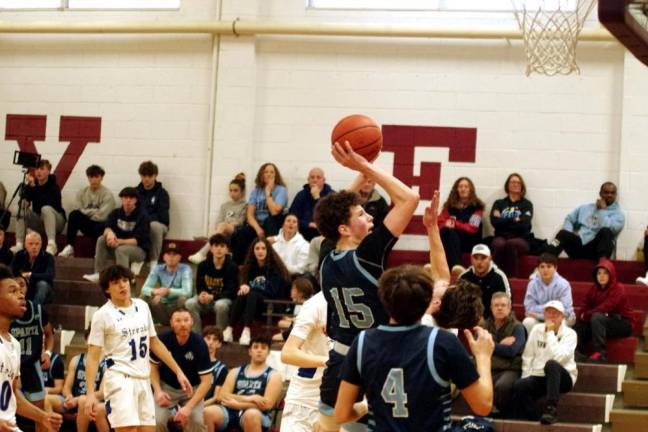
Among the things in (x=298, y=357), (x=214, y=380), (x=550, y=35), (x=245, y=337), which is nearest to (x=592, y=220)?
(x=550, y=35)

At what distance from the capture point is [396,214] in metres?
5.75

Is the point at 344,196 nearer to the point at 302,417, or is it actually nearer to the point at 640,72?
the point at 302,417

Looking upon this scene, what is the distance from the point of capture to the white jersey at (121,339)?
361 inches

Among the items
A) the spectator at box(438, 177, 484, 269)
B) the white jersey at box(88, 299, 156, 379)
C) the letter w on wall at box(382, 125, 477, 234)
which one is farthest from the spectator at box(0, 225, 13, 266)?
the spectator at box(438, 177, 484, 269)

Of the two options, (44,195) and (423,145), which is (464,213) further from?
(44,195)

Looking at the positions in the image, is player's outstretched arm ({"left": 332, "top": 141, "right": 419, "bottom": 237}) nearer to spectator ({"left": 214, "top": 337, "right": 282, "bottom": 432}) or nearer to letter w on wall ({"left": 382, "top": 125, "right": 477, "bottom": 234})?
spectator ({"left": 214, "top": 337, "right": 282, "bottom": 432})

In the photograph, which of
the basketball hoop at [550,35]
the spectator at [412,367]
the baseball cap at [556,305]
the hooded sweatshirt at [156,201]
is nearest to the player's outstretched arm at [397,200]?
the spectator at [412,367]

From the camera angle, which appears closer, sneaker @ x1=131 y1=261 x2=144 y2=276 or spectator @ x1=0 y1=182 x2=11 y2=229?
sneaker @ x1=131 y1=261 x2=144 y2=276

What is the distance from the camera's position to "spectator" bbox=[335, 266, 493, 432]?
15.5ft

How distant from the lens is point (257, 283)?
13.2 m

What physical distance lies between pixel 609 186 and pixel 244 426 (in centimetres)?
559

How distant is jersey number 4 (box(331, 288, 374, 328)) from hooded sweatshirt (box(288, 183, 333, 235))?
8246 millimetres

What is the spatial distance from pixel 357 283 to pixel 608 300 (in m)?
6.99

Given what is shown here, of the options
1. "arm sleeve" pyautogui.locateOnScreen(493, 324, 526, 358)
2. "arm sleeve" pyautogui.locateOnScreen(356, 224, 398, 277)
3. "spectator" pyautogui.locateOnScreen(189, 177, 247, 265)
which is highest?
"spectator" pyautogui.locateOnScreen(189, 177, 247, 265)
